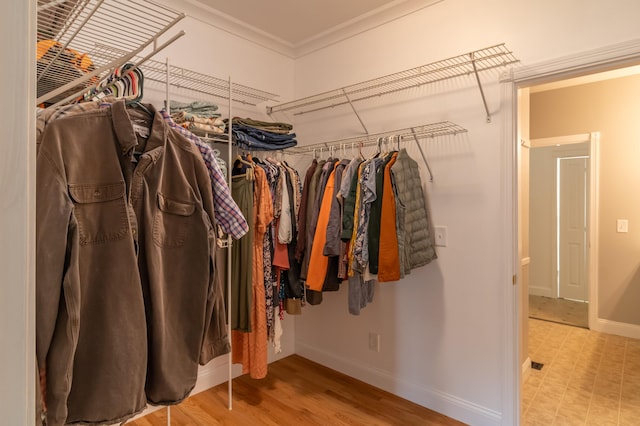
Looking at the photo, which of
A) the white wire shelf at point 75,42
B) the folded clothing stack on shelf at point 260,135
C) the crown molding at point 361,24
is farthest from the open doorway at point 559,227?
the white wire shelf at point 75,42

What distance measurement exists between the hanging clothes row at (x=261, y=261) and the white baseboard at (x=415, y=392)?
0.68 m

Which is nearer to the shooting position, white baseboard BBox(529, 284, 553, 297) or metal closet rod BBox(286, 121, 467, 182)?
metal closet rod BBox(286, 121, 467, 182)

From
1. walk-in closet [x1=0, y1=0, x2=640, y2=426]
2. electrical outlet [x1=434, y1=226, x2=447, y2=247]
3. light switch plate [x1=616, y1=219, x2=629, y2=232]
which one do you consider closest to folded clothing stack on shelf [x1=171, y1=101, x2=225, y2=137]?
walk-in closet [x1=0, y1=0, x2=640, y2=426]

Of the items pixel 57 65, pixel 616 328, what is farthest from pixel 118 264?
pixel 616 328

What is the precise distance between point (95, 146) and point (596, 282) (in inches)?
191

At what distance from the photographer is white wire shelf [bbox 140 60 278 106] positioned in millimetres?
2213

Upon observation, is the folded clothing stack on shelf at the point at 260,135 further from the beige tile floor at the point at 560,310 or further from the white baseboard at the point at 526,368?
the beige tile floor at the point at 560,310

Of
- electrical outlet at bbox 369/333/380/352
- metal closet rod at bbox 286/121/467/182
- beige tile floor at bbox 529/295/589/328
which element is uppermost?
metal closet rod at bbox 286/121/467/182

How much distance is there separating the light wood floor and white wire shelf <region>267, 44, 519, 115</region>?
212 cm

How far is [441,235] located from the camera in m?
2.24

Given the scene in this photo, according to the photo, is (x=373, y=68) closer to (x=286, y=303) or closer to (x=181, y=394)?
(x=286, y=303)

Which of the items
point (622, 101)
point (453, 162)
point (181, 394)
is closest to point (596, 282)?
point (622, 101)

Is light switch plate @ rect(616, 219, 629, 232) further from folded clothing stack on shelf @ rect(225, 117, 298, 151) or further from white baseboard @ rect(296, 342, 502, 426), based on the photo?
folded clothing stack on shelf @ rect(225, 117, 298, 151)

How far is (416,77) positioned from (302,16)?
972 mm
